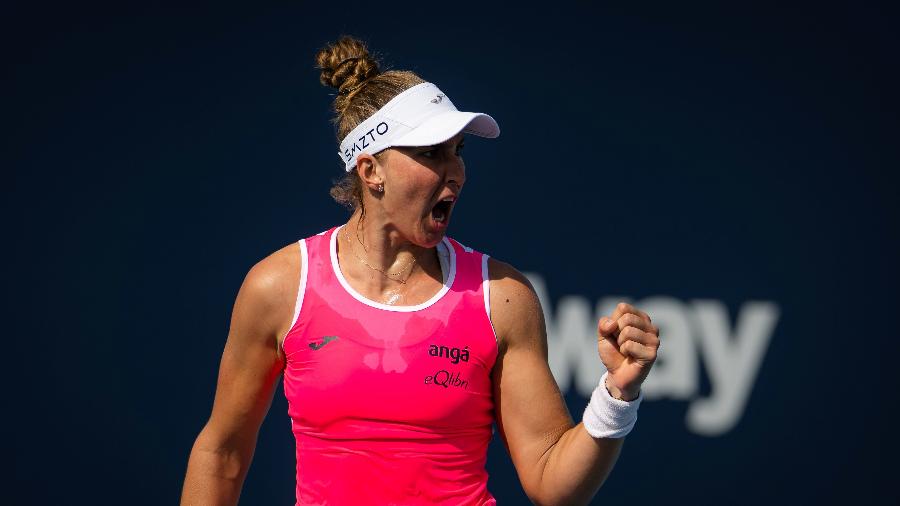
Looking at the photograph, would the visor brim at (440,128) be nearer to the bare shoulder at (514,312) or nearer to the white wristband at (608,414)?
the bare shoulder at (514,312)

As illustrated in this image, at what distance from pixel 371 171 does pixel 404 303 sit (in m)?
0.29

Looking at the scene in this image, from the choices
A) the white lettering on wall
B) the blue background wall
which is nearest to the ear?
the blue background wall

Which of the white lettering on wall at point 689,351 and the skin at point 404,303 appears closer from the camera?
the skin at point 404,303

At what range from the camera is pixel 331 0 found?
4.45 metres

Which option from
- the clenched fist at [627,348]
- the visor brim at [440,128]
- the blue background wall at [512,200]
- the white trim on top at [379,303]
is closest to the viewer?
the clenched fist at [627,348]

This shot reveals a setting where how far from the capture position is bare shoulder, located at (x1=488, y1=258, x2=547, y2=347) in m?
2.64

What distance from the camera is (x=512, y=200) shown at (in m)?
4.50

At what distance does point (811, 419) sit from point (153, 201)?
8.14 feet

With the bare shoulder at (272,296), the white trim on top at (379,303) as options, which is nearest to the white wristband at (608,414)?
the white trim on top at (379,303)

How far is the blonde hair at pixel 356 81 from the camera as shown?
2.71m

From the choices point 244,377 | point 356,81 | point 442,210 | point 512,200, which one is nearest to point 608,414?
point 442,210

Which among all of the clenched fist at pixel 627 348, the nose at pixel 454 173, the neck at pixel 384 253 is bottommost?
the clenched fist at pixel 627 348

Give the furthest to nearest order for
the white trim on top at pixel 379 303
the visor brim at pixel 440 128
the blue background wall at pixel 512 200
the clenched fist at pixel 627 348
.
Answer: the blue background wall at pixel 512 200 → the white trim on top at pixel 379 303 → the visor brim at pixel 440 128 → the clenched fist at pixel 627 348

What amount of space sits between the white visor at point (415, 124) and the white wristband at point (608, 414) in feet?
1.92
